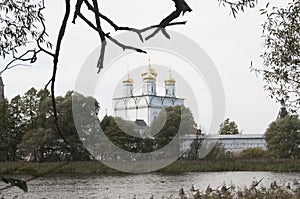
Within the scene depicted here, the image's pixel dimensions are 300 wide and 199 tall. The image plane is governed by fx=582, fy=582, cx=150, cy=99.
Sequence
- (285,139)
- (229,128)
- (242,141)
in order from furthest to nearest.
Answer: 1. (229,128)
2. (242,141)
3. (285,139)

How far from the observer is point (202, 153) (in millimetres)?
34062

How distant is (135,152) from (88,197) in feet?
60.2

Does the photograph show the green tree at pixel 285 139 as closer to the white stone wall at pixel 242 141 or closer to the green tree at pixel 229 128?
the white stone wall at pixel 242 141

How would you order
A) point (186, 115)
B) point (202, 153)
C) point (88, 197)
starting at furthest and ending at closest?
1. point (202, 153)
2. point (186, 115)
3. point (88, 197)

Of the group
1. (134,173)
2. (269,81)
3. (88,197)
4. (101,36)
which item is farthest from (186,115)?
(101,36)

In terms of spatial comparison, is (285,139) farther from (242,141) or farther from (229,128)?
(229,128)

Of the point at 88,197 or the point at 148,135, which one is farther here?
the point at 148,135

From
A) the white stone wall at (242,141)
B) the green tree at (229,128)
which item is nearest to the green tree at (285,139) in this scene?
the white stone wall at (242,141)

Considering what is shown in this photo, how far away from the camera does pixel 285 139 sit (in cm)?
3975

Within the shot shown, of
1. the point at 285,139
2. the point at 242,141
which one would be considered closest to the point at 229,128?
the point at 242,141

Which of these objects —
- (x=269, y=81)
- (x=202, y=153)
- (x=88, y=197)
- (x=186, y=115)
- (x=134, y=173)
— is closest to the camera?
(x=269, y=81)

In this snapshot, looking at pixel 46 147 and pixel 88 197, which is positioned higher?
pixel 46 147

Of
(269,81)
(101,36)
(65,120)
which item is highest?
(65,120)

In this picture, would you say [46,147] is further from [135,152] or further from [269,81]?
[269,81]
